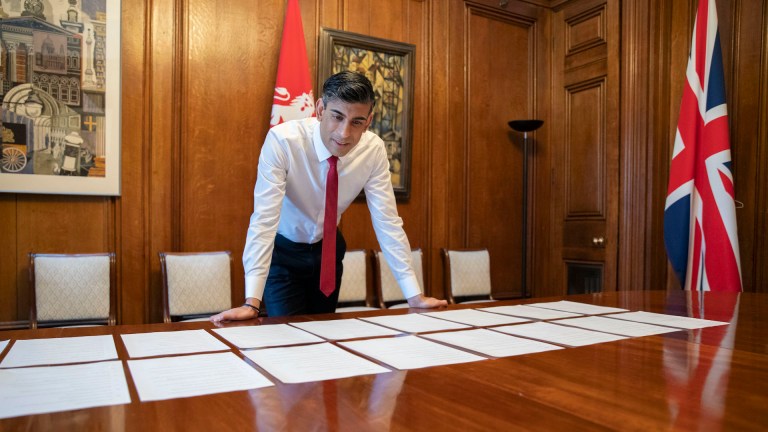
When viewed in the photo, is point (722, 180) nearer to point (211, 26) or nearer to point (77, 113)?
point (211, 26)

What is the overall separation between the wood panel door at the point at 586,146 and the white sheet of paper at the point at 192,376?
397 centimetres

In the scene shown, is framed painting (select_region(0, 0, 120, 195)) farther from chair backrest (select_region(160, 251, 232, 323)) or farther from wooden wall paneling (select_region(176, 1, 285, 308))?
chair backrest (select_region(160, 251, 232, 323))

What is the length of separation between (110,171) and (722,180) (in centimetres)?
396

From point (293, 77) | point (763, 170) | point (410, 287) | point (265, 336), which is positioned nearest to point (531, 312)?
point (410, 287)

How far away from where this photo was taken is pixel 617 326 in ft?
5.45

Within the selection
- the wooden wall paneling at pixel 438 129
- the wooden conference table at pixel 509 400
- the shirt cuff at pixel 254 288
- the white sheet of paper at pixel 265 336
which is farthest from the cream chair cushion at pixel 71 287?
the wooden wall paneling at pixel 438 129

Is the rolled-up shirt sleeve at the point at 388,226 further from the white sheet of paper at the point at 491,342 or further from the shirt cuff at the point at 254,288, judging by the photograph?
the white sheet of paper at the point at 491,342

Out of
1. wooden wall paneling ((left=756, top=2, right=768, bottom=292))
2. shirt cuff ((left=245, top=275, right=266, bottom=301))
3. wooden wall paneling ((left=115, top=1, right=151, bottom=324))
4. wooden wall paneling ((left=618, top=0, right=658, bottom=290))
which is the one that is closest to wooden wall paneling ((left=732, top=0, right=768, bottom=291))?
wooden wall paneling ((left=756, top=2, right=768, bottom=292))

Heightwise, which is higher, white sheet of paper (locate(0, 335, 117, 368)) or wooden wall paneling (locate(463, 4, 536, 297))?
wooden wall paneling (locate(463, 4, 536, 297))

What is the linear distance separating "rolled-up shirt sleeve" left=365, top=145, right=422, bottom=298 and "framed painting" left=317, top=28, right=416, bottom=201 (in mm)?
1748

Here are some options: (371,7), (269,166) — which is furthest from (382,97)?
(269,166)

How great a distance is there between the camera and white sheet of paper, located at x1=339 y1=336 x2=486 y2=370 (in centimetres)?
118

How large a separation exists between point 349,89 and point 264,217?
0.58 m

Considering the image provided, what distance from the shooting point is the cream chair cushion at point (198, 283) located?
3.39 metres
